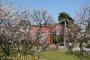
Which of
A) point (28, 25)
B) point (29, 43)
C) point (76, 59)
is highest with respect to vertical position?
point (28, 25)

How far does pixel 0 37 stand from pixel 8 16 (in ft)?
6.72

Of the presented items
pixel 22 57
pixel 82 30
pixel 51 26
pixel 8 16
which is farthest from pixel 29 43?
pixel 51 26

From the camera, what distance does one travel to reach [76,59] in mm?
30266

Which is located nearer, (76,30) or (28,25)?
(76,30)

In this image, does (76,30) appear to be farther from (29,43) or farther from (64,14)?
(64,14)

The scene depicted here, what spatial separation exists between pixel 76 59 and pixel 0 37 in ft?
39.2

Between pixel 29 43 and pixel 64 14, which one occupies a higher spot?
pixel 64 14

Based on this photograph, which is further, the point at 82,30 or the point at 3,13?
the point at 82,30

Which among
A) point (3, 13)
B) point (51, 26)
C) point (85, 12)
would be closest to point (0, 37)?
point (3, 13)

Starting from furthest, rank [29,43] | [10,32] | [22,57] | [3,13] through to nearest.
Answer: [29,43] → [22,57] → [10,32] → [3,13]

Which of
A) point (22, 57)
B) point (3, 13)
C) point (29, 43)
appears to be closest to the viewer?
point (3, 13)

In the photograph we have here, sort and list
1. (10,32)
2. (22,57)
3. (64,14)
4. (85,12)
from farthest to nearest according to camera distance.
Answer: (64,14), (85,12), (22,57), (10,32)

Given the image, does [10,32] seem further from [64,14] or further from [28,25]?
[64,14]

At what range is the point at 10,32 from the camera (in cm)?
2286
